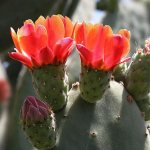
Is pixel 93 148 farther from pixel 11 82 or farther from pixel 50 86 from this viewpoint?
pixel 11 82

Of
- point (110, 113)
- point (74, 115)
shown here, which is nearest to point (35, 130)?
point (74, 115)

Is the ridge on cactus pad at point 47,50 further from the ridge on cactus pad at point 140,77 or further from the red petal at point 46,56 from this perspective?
the ridge on cactus pad at point 140,77

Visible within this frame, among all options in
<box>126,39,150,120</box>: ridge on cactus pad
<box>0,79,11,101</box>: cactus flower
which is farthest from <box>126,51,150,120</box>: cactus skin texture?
<box>0,79,11,101</box>: cactus flower

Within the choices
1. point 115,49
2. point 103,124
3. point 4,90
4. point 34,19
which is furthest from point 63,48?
point 4,90

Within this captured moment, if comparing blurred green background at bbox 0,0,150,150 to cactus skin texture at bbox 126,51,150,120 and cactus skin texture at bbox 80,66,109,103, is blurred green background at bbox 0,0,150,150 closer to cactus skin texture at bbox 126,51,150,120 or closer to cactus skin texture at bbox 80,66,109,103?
cactus skin texture at bbox 126,51,150,120

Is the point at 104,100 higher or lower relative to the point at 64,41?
lower

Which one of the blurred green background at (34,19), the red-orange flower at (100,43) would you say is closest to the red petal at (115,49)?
the red-orange flower at (100,43)
